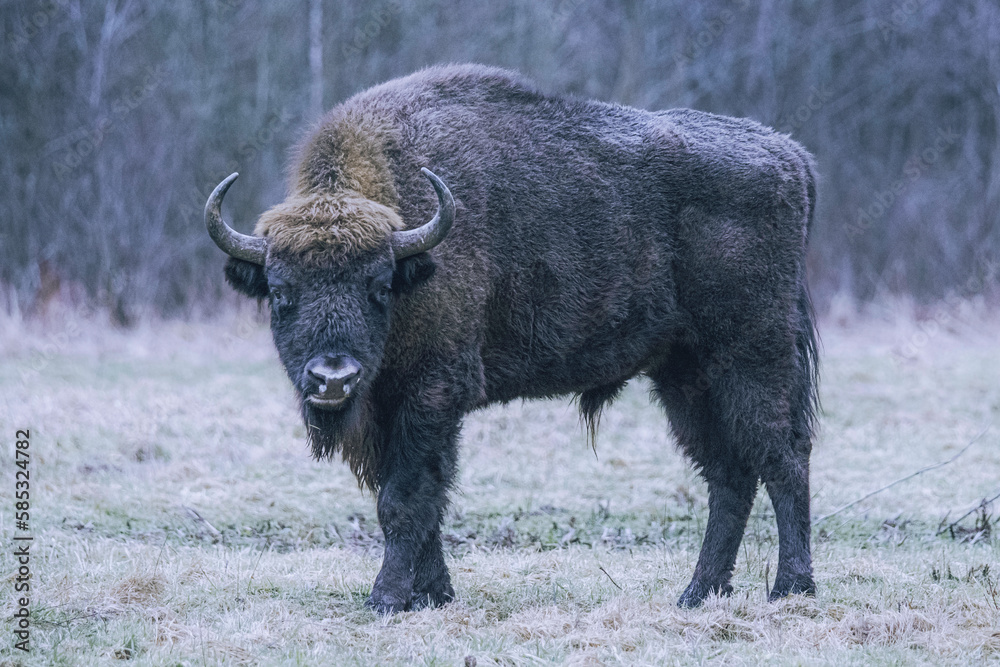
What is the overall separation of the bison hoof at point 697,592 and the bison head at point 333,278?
2031 mm

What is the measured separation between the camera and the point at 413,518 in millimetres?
5707

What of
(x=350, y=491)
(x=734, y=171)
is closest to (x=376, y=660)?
(x=734, y=171)

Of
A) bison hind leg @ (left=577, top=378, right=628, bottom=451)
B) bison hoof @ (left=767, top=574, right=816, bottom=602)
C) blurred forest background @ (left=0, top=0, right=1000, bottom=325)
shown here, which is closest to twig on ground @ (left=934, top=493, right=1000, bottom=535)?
bison hoof @ (left=767, top=574, right=816, bottom=602)

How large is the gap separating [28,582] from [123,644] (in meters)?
1.00

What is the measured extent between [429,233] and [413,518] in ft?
4.87

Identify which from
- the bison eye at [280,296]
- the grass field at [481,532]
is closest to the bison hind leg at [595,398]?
the grass field at [481,532]

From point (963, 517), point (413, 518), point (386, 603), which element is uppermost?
point (413, 518)

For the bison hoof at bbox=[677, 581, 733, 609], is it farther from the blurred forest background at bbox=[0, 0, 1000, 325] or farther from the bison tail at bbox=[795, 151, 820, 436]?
the blurred forest background at bbox=[0, 0, 1000, 325]

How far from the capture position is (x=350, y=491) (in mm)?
9039

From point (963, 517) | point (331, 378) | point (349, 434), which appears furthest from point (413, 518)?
point (963, 517)

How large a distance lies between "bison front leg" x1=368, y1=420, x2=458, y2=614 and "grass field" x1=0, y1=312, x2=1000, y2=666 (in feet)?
0.72

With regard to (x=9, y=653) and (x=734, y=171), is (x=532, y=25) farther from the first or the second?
(x=9, y=653)

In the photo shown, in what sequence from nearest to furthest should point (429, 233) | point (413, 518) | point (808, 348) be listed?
point (429, 233) → point (413, 518) → point (808, 348)

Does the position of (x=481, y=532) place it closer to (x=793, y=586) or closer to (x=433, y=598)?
(x=433, y=598)
